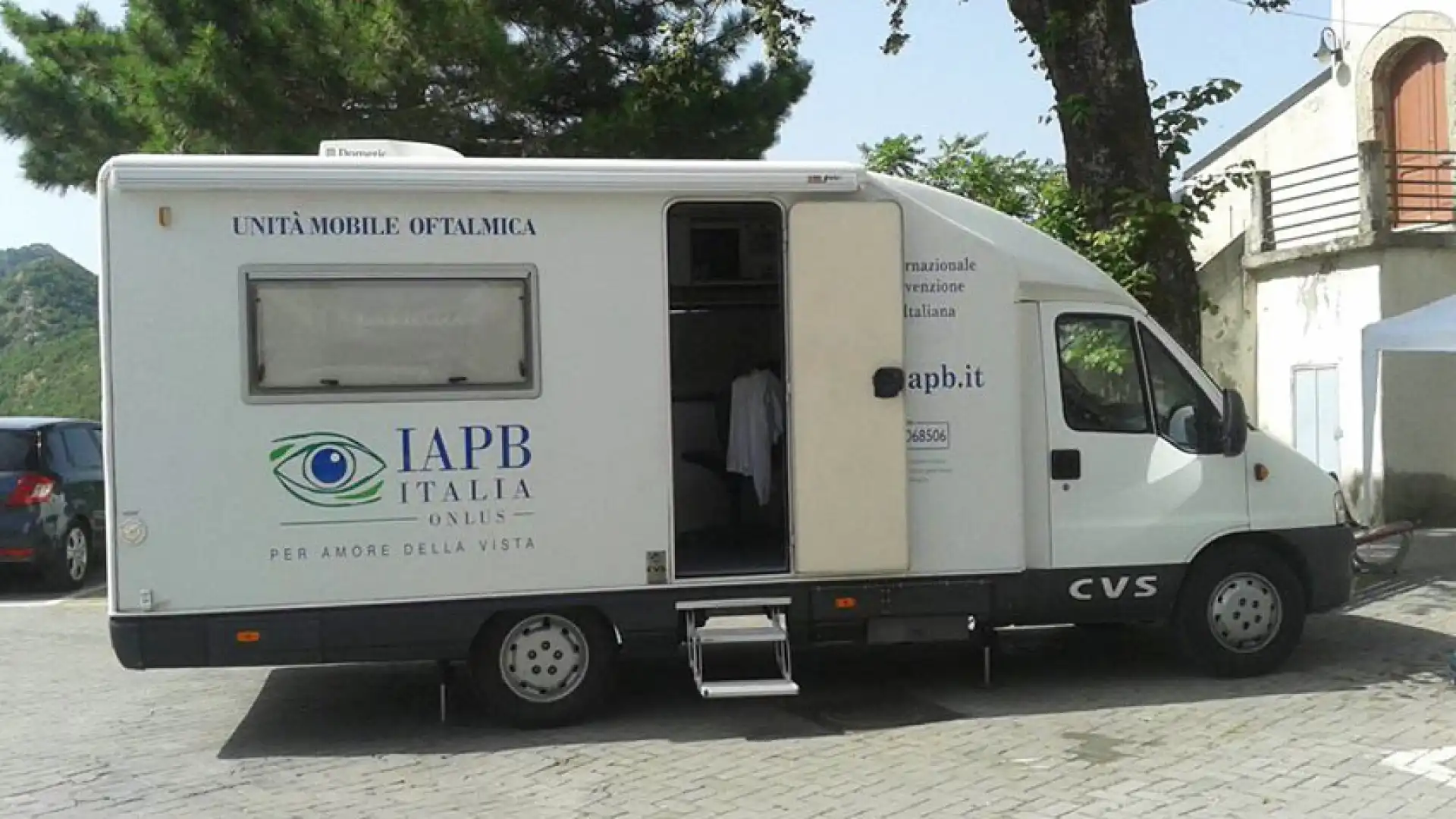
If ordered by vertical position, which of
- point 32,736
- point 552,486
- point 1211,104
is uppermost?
point 1211,104

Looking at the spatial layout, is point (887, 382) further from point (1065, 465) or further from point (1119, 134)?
point (1119, 134)

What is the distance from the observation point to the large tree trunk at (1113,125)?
1056 cm

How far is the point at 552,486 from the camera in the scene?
7094 mm

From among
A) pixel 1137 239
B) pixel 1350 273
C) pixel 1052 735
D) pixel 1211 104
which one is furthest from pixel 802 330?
pixel 1350 273

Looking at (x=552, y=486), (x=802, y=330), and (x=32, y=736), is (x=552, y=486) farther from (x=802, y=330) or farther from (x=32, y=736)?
(x=32, y=736)

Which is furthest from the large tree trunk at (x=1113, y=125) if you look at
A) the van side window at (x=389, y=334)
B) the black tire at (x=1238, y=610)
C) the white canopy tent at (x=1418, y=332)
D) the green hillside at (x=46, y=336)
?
the green hillside at (x=46, y=336)

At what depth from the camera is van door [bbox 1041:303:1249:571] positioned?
25.4ft

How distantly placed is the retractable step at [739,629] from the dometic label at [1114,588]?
5.35 feet

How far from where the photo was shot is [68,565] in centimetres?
1281

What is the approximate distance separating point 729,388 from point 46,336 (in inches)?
1450

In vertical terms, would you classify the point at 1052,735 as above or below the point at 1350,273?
below

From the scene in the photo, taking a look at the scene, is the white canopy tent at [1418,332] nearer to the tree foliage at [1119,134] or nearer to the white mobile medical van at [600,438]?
the tree foliage at [1119,134]

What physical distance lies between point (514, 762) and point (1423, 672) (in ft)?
17.1

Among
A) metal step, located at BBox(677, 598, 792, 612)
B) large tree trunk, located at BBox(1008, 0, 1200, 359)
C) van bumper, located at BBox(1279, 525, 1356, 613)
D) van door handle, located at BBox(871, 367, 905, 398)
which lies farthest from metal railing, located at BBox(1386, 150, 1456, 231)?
metal step, located at BBox(677, 598, 792, 612)
